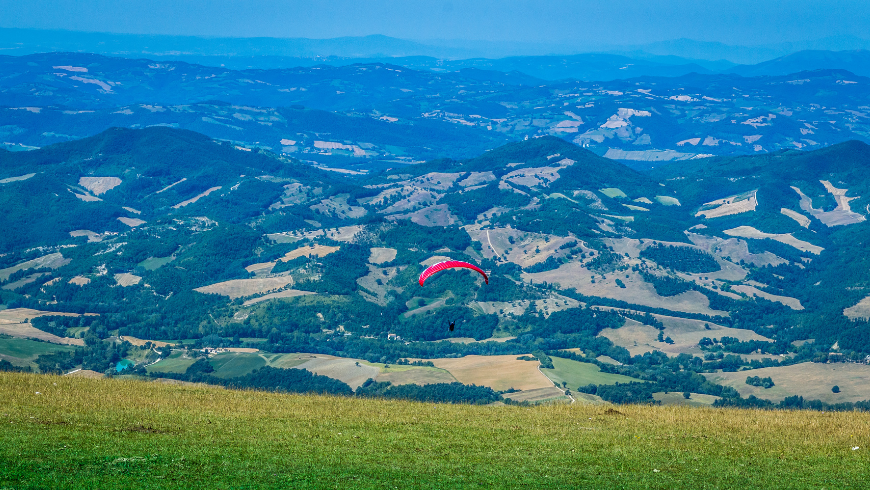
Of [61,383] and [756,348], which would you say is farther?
[756,348]

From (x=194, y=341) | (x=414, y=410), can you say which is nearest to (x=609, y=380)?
(x=194, y=341)

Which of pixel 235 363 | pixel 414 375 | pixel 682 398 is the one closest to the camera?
pixel 682 398

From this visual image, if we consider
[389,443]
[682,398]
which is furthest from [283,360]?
[389,443]

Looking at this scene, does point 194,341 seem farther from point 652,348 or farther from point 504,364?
point 652,348

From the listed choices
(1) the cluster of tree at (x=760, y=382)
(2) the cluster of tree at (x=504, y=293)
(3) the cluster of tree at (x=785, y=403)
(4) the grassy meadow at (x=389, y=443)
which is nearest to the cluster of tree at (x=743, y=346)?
(1) the cluster of tree at (x=760, y=382)

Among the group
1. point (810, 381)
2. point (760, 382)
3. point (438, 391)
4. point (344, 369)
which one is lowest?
point (344, 369)

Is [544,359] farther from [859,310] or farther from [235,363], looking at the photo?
[859,310]

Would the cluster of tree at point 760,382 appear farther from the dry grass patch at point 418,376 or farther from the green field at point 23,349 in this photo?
the green field at point 23,349
